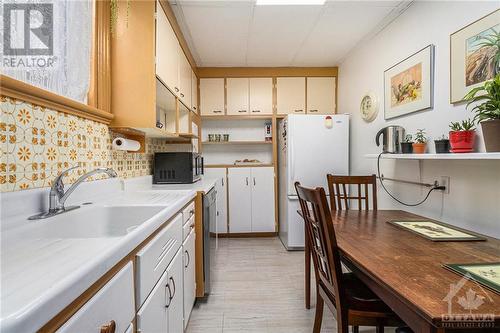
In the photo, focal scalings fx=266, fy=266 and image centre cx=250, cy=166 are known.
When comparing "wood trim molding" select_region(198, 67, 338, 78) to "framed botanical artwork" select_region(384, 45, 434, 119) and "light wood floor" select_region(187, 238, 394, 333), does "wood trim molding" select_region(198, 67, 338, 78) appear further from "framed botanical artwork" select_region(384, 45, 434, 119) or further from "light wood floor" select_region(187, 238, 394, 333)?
"light wood floor" select_region(187, 238, 394, 333)

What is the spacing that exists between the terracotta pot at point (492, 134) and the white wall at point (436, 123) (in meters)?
0.22

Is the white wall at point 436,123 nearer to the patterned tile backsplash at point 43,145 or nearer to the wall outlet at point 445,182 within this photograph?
the wall outlet at point 445,182

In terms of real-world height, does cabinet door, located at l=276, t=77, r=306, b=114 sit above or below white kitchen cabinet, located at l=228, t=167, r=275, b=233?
above

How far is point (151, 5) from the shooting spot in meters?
1.83

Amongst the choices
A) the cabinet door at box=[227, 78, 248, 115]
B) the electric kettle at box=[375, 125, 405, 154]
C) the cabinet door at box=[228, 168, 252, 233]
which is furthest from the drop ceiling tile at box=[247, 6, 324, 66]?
the cabinet door at box=[228, 168, 252, 233]

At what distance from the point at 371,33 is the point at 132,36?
240 centimetres

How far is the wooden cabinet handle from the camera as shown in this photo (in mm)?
662

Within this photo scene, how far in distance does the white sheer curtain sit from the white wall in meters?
2.35

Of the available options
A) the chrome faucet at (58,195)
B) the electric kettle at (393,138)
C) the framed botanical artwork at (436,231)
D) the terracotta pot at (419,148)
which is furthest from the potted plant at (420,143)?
the chrome faucet at (58,195)

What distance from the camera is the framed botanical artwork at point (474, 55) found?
1489mm

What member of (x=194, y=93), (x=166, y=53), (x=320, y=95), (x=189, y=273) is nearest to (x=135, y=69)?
(x=166, y=53)

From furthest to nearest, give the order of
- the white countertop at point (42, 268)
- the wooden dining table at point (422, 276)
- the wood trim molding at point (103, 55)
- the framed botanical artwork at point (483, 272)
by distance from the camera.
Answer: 1. the wood trim molding at point (103, 55)
2. the framed botanical artwork at point (483, 272)
3. the wooden dining table at point (422, 276)
4. the white countertop at point (42, 268)


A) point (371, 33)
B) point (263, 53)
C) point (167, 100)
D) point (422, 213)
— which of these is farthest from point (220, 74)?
point (422, 213)

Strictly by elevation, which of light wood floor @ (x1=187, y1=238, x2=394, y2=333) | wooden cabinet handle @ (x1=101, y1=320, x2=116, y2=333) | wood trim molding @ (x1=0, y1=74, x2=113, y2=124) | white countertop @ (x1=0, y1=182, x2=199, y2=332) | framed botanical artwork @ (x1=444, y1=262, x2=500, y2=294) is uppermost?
wood trim molding @ (x1=0, y1=74, x2=113, y2=124)
